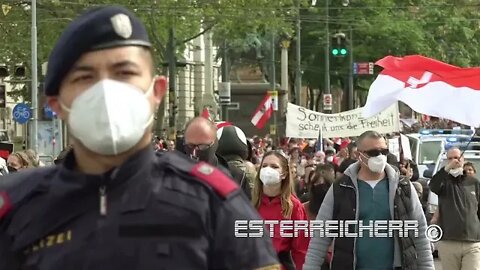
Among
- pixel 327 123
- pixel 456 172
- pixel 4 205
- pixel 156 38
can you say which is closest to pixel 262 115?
pixel 156 38

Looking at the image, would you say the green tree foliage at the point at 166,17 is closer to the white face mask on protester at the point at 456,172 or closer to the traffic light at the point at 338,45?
the traffic light at the point at 338,45

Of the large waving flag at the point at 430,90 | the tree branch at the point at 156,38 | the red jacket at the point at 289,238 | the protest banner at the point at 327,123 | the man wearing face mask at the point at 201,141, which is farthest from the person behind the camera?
the tree branch at the point at 156,38

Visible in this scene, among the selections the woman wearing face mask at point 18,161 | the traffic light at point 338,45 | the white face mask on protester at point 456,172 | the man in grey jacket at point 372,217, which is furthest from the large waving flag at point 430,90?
the traffic light at point 338,45

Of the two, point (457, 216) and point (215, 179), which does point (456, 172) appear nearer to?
point (457, 216)

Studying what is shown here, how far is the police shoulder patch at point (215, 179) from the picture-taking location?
289 cm

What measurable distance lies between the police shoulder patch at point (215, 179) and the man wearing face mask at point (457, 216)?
9.62 m

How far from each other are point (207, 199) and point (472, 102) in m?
12.2

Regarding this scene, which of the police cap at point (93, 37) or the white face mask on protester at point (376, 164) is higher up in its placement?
the police cap at point (93, 37)

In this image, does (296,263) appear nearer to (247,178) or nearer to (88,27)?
Result: (247,178)

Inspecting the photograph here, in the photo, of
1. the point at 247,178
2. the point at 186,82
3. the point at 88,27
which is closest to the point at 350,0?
the point at 186,82

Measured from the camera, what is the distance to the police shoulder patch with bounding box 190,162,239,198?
289 centimetres

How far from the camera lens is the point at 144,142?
113 inches

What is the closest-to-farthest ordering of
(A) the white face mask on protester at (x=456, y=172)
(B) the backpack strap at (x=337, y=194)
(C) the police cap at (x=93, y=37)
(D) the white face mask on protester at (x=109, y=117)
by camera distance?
(D) the white face mask on protester at (x=109, y=117) < (C) the police cap at (x=93, y=37) < (B) the backpack strap at (x=337, y=194) < (A) the white face mask on protester at (x=456, y=172)

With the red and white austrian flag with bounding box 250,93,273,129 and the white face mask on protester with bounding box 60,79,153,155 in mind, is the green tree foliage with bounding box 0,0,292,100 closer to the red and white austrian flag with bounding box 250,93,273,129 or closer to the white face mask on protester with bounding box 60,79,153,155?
the red and white austrian flag with bounding box 250,93,273,129
